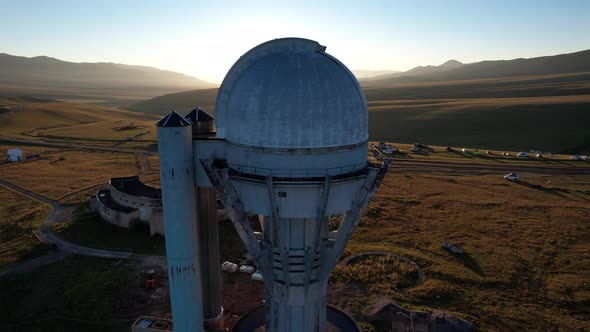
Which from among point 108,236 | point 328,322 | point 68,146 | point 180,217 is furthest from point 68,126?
point 328,322

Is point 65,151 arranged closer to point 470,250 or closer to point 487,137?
point 470,250

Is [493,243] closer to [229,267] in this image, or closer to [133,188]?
[229,267]

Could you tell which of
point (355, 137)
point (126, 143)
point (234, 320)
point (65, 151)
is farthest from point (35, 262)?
point (126, 143)

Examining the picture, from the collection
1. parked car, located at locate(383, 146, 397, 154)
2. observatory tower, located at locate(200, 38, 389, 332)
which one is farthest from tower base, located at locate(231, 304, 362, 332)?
parked car, located at locate(383, 146, 397, 154)

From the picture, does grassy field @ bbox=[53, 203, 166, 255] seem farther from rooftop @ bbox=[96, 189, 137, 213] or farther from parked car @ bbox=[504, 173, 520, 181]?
parked car @ bbox=[504, 173, 520, 181]

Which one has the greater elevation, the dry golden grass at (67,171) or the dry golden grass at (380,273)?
the dry golden grass at (67,171)

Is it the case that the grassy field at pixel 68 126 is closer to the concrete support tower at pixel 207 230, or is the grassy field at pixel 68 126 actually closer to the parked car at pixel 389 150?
the parked car at pixel 389 150

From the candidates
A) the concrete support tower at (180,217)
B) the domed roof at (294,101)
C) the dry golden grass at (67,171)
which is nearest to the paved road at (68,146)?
the dry golden grass at (67,171)
